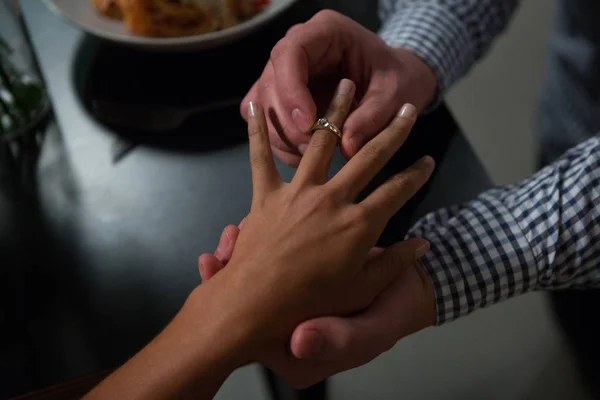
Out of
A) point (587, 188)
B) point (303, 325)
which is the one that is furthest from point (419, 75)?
point (303, 325)

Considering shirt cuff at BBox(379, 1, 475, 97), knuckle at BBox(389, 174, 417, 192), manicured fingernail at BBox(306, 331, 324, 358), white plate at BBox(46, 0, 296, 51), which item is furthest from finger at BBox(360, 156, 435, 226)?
white plate at BBox(46, 0, 296, 51)

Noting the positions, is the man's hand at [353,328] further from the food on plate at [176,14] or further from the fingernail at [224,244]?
the food on plate at [176,14]

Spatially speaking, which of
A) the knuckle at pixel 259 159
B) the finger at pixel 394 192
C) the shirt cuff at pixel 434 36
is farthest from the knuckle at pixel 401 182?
the shirt cuff at pixel 434 36

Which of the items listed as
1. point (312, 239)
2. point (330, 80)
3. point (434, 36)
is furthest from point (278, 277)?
point (434, 36)

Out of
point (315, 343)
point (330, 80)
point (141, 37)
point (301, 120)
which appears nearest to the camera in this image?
point (315, 343)

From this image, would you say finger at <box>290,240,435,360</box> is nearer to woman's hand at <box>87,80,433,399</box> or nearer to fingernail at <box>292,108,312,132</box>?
woman's hand at <box>87,80,433,399</box>

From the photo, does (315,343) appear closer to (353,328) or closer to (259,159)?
(353,328)
